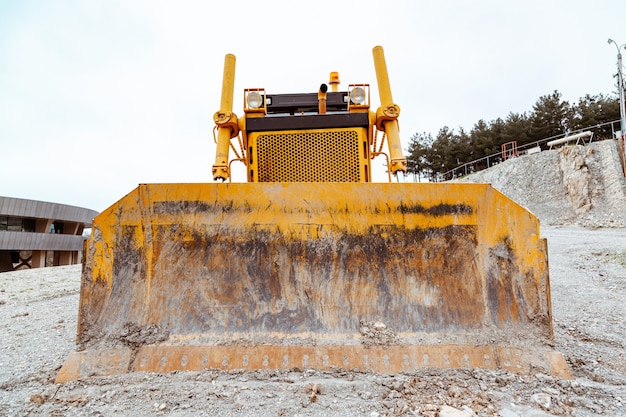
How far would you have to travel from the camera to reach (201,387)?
2170 mm

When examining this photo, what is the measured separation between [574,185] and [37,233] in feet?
117

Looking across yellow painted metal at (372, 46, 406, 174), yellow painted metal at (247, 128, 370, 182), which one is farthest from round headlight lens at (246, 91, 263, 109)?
yellow painted metal at (372, 46, 406, 174)

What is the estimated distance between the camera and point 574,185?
2277 centimetres

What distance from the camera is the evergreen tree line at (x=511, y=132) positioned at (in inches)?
1353

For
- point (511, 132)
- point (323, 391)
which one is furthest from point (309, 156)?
point (511, 132)

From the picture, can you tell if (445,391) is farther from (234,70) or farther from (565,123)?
(565,123)

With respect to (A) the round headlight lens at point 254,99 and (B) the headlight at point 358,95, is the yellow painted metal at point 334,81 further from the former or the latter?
(A) the round headlight lens at point 254,99

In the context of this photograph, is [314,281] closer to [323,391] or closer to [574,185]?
[323,391]

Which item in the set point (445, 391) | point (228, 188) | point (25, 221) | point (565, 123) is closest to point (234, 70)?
point (228, 188)

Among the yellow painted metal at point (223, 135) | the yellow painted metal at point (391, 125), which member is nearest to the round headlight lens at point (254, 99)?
the yellow painted metal at point (223, 135)

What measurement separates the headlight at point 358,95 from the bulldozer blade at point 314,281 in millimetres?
1711

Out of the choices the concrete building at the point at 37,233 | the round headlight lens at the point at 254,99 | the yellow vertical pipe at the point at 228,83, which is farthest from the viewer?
the concrete building at the point at 37,233

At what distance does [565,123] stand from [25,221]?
46.2 metres

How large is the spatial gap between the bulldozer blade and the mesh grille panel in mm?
1089
